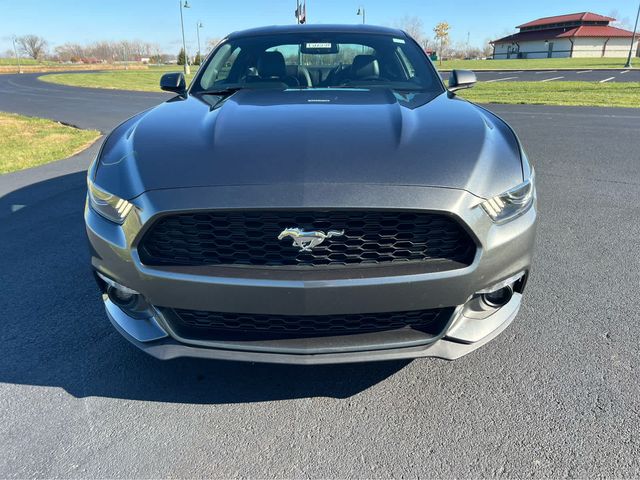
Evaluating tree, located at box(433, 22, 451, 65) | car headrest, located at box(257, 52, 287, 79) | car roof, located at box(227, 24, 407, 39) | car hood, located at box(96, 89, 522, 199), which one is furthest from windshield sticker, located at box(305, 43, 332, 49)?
tree, located at box(433, 22, 451, 65)

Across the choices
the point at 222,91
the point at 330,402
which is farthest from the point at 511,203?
the point at 222,91

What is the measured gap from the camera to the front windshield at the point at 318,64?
3.34 m

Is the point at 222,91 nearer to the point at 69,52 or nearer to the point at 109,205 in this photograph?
the point at 109,205

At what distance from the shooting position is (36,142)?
8336mm

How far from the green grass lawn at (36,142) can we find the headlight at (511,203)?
6.50 meters

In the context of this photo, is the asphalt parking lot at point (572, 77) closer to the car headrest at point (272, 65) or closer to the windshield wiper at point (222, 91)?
the car headrest at point (272, 65)

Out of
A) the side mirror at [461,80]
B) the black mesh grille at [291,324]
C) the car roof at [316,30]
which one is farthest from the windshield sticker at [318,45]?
the black mesh grille at [291,324]

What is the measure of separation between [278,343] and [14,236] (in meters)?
3.19

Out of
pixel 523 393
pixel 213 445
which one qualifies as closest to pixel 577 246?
pixel 523 393

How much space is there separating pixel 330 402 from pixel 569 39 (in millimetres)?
89641

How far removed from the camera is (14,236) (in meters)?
4.02

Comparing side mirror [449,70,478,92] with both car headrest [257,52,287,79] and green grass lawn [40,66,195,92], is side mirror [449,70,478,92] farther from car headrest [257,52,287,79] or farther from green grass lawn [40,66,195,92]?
green grass lawn [40,66,195,92]

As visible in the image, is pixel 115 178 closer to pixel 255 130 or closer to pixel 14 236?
pixel 255 130

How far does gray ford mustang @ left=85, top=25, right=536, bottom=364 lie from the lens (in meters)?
1.79
